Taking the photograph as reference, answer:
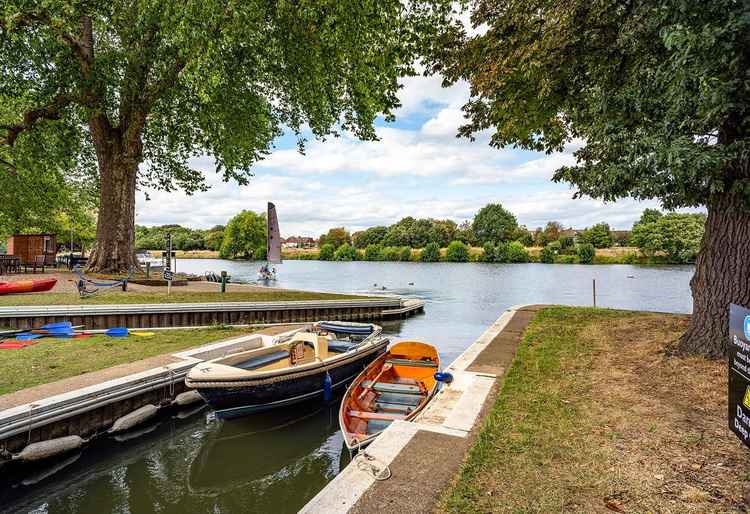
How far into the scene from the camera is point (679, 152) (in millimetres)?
5340

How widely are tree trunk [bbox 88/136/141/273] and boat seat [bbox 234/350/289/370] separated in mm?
14412

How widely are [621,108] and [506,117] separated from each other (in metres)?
4.35

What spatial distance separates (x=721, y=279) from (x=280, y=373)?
795cm

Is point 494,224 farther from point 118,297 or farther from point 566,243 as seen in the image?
point 118,297

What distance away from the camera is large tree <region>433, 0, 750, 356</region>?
200 inches

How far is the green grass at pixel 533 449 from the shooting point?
11.5 feet

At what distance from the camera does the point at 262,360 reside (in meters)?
8.04

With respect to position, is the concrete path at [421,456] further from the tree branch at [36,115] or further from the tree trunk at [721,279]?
the tree branch at [36,115]

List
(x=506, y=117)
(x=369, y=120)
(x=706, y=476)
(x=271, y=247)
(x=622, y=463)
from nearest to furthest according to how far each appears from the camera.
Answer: (x=706, y=476)
(x=622, y=463)
(x=506, y=117)
(x=369, y=120)
(x=271, y=247)

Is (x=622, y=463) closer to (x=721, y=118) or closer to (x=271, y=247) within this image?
(x=721, y=118)

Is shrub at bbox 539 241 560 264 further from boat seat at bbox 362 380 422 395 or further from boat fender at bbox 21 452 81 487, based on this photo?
A: boat fender at bbox 21 452 81 487

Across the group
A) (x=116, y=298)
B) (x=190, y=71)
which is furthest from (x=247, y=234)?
(x=190, y=71)

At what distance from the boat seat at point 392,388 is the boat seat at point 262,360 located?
6.34 ft

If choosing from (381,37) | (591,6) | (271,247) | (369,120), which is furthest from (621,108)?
(271,247)
